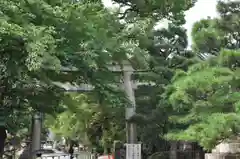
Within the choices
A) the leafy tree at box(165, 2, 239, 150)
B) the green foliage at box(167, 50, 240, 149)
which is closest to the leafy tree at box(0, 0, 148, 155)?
the green foliage at box(167, 50, 240, 149)

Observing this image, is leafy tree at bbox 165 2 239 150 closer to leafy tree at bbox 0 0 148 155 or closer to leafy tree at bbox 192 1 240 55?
leafy tree at bbox 192 1 240 55

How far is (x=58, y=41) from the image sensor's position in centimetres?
1024

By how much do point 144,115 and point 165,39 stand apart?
4869mm

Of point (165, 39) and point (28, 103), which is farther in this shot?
point (165, 39)

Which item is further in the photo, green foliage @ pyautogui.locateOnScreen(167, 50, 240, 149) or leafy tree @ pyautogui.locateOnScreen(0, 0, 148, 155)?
green foliage @ pyautogui.locateOnScreen(167, 50, 240, 149)

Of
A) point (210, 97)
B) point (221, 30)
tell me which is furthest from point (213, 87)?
point (221, 30)

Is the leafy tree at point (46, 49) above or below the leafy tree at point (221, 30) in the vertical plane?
below

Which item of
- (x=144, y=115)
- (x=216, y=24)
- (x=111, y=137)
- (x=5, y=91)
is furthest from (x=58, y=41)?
(x=111, y=137)

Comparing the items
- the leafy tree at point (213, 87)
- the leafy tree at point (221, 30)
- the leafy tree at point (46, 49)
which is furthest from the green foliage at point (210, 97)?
the leafy tree at point (46, 49)

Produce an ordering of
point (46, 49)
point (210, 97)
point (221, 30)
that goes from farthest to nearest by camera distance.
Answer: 1. point (221, 30)
2. point (210, 97)
3. point (46, 49)

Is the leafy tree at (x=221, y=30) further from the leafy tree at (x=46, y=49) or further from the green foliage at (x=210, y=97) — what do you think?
the leafy tree at (x=46, y=49)

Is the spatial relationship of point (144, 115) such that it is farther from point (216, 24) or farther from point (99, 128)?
point (99, 128)

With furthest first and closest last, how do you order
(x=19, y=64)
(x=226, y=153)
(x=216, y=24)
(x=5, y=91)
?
(x=216, y=24) → (x=226, y=153) → (x=5, y=91) → (x=19, y=64)

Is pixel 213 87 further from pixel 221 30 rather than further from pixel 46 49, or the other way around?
pixel 46 49
